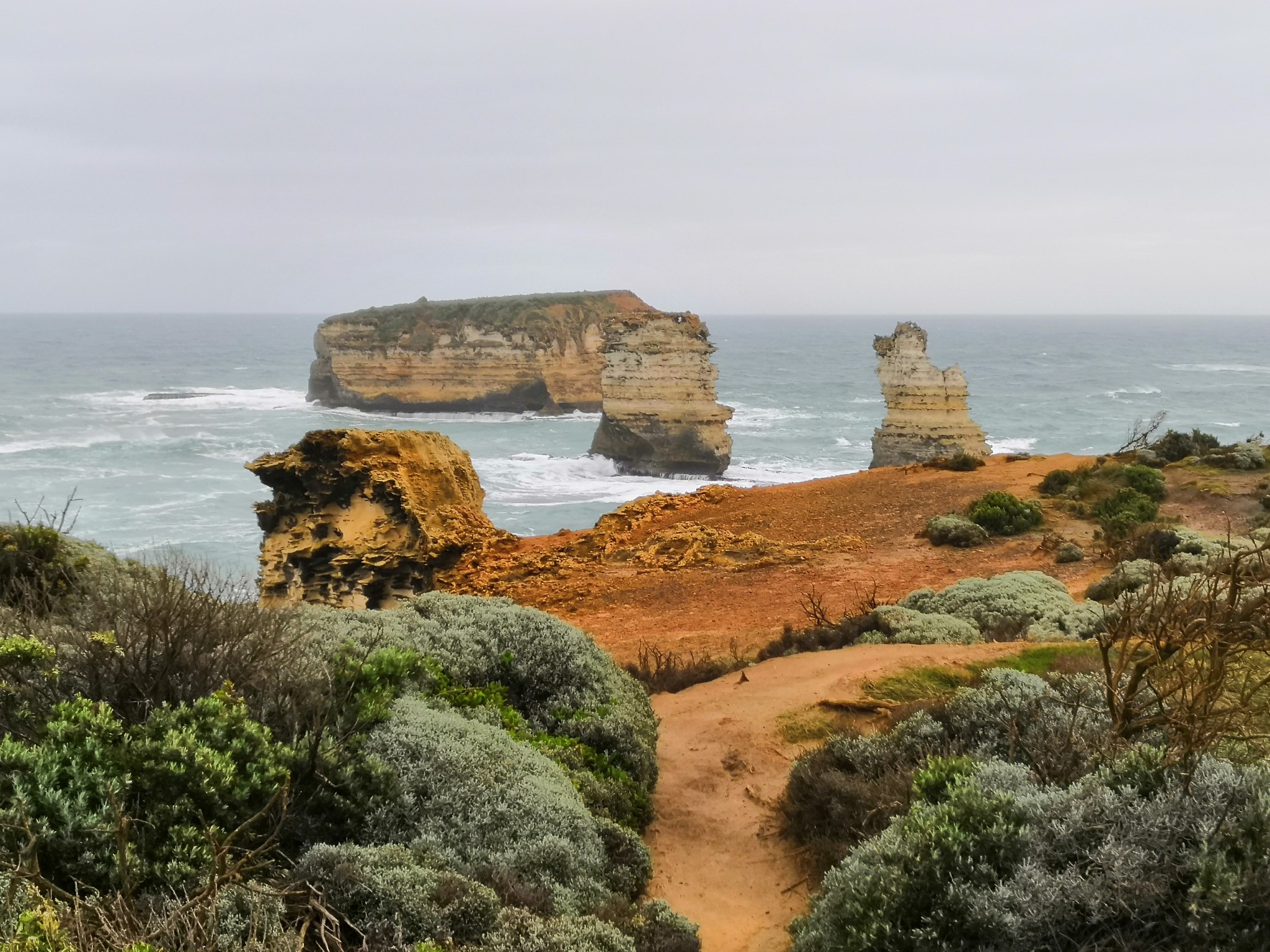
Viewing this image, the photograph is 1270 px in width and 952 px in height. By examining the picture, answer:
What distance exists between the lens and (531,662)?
294 inches

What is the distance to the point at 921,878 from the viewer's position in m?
3.88

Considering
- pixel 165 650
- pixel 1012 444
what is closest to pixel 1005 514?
pixel 165 650

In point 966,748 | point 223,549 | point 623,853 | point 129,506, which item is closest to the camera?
point 623,853

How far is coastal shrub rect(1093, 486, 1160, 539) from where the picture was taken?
15.1m

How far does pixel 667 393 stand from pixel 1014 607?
2861 centimetres

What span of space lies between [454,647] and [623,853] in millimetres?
2508

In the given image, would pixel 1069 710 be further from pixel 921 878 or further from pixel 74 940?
pixel 74 940

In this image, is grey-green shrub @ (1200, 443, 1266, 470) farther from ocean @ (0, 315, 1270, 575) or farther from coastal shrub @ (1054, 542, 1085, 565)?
ocean @ (0, 315, 1270, 575)

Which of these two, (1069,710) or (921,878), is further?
(1069,710)

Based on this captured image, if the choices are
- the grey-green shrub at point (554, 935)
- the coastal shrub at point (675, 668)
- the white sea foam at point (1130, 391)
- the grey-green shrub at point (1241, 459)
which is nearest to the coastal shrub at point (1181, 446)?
the grey-green shrub at point (1241, 459)

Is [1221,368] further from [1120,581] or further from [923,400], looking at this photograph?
[1120,581]

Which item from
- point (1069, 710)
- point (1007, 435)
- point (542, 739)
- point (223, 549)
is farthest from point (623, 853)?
point (1007, 435)

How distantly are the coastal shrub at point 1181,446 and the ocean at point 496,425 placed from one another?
1749cm

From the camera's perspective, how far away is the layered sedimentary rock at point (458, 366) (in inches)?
2496
